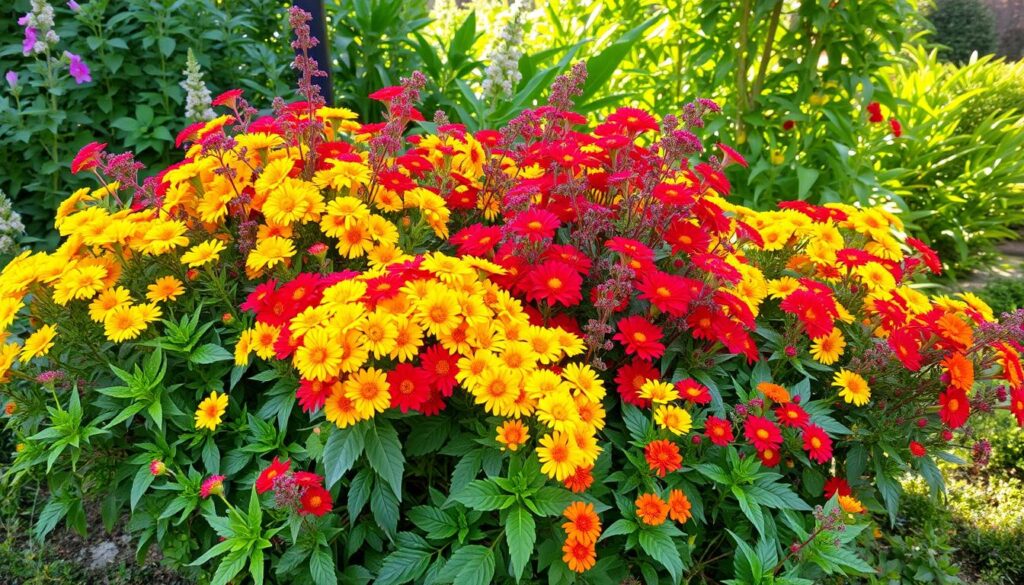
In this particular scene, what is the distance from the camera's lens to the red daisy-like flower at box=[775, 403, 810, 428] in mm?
1458

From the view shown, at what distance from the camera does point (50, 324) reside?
166cm

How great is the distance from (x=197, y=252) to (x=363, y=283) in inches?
18.1

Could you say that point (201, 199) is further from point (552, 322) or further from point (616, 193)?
point (616, 193)

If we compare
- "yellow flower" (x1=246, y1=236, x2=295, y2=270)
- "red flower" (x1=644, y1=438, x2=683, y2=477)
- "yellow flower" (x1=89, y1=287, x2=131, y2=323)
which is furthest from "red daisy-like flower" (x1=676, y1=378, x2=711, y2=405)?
"yellow flower" (x1=89, y1=287, x2=131, y2=323)

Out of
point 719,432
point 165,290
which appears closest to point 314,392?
point 165,290

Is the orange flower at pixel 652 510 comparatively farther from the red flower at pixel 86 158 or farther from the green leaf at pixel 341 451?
the red flower at pixel 86 158

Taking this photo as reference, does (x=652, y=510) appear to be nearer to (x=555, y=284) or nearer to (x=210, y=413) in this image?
(x=555, y=284)

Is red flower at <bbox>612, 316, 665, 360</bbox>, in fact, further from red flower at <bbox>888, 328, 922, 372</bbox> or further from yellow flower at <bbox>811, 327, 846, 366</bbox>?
red flower at <bbox>888, 328, 922, 372</bbox>

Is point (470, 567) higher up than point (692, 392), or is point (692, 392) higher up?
point (692, 392)

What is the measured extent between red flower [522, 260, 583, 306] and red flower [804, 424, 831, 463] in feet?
1.89

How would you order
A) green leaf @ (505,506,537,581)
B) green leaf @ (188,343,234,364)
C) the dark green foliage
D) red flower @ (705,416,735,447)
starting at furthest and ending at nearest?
the dark green foliage, green leaf @ (188,343,234,364), red flower @ (705,416,735,447), green leaf @ (505,506,537,581)

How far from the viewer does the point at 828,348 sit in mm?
1661

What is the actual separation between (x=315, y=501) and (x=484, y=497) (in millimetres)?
320

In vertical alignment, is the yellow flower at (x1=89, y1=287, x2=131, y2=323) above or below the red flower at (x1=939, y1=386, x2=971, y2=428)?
below
